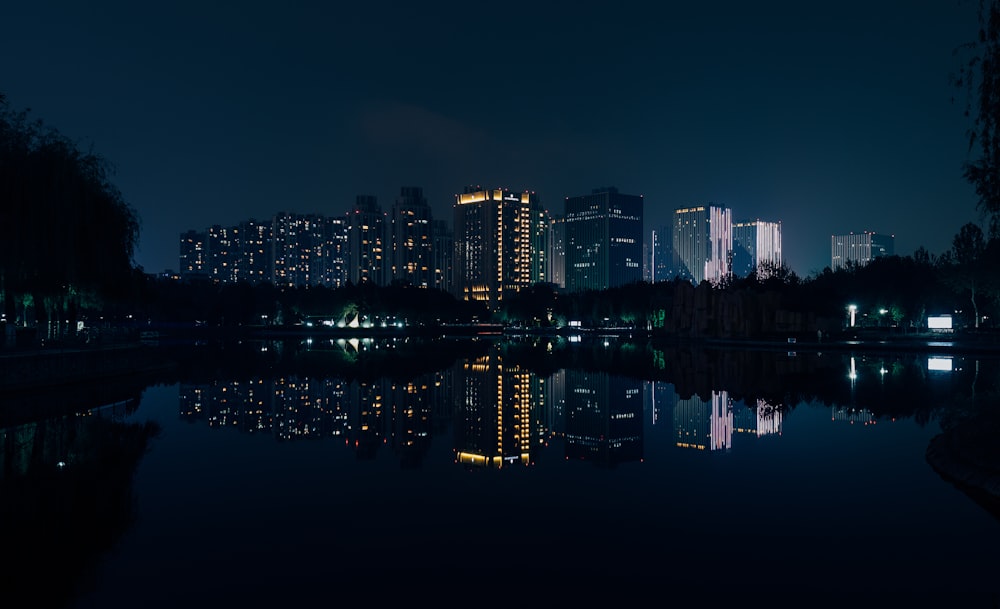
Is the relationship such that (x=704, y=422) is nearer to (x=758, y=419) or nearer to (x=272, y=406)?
(x=758, y=419)

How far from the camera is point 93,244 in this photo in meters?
30.8

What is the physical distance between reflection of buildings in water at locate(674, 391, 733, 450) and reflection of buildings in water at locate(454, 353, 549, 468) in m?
3.69

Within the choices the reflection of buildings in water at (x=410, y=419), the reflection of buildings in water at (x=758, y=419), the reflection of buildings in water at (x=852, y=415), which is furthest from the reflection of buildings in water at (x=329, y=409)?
the reflection of buildings in water at (x=852, y=415)

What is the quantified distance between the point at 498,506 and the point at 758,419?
11.9 m

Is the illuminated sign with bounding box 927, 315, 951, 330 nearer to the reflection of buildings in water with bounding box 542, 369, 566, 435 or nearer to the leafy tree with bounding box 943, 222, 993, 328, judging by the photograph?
the leafy tree with bounding box 943, 222, 993, 328

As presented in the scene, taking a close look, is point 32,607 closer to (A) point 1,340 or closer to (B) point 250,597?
(B) point 250,597

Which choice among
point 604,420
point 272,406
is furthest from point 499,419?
point 272,406

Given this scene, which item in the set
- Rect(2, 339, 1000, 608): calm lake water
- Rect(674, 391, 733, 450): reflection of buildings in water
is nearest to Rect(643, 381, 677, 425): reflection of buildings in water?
Rect(2, 339, 1000, 608): calm lake water

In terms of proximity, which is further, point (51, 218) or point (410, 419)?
point (51, 218)

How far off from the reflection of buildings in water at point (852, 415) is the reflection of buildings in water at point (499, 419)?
8.50 m

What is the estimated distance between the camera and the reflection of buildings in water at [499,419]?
55.8 ft

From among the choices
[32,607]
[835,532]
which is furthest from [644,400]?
[32,607]

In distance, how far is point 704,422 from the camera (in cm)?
2111

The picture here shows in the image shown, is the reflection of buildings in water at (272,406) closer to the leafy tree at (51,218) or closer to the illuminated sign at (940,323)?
the leafy tree at (51,218)
